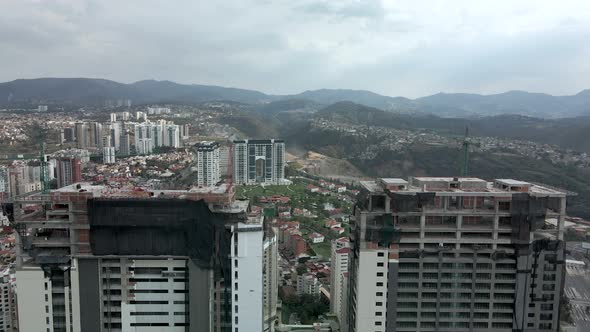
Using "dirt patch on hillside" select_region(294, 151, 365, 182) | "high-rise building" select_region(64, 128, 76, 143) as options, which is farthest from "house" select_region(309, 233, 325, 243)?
"high-rise building" select_region(64, 128, 76, 143)

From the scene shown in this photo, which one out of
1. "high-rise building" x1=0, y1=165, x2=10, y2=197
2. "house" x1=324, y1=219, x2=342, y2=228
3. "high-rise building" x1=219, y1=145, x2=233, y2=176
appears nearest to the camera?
"house" x1=324, y1=219, x2=342, y2=228

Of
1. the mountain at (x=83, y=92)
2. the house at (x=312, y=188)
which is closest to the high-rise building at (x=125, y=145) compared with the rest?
the house at (x=312, y=188)

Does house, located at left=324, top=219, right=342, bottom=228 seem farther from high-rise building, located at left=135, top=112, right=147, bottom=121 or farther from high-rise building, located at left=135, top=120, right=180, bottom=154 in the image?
high-rise building, located at left=135, top=112, right=147, bottom=121

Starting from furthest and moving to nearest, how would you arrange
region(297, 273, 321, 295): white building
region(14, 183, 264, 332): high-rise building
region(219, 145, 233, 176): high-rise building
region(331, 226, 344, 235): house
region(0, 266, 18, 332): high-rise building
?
region(219, 145, 233, 176): high-rise building → region(331, 226, 344, 235): house → region(297, 273, 321, 295): white building → region(0, 266, 18, 332): high-rise building → region(14, 183, 264, 332): high-rise building

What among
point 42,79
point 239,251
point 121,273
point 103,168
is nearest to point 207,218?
point 239,251

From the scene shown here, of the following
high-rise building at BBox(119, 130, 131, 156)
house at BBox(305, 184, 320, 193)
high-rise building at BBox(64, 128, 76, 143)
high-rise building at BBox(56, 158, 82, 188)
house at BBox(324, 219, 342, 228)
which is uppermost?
high-rise building at BBox(64, 128, 76, 143)

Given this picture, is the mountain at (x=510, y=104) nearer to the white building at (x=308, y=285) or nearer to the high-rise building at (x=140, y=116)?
the high-rise building at (x=140, y=116)
